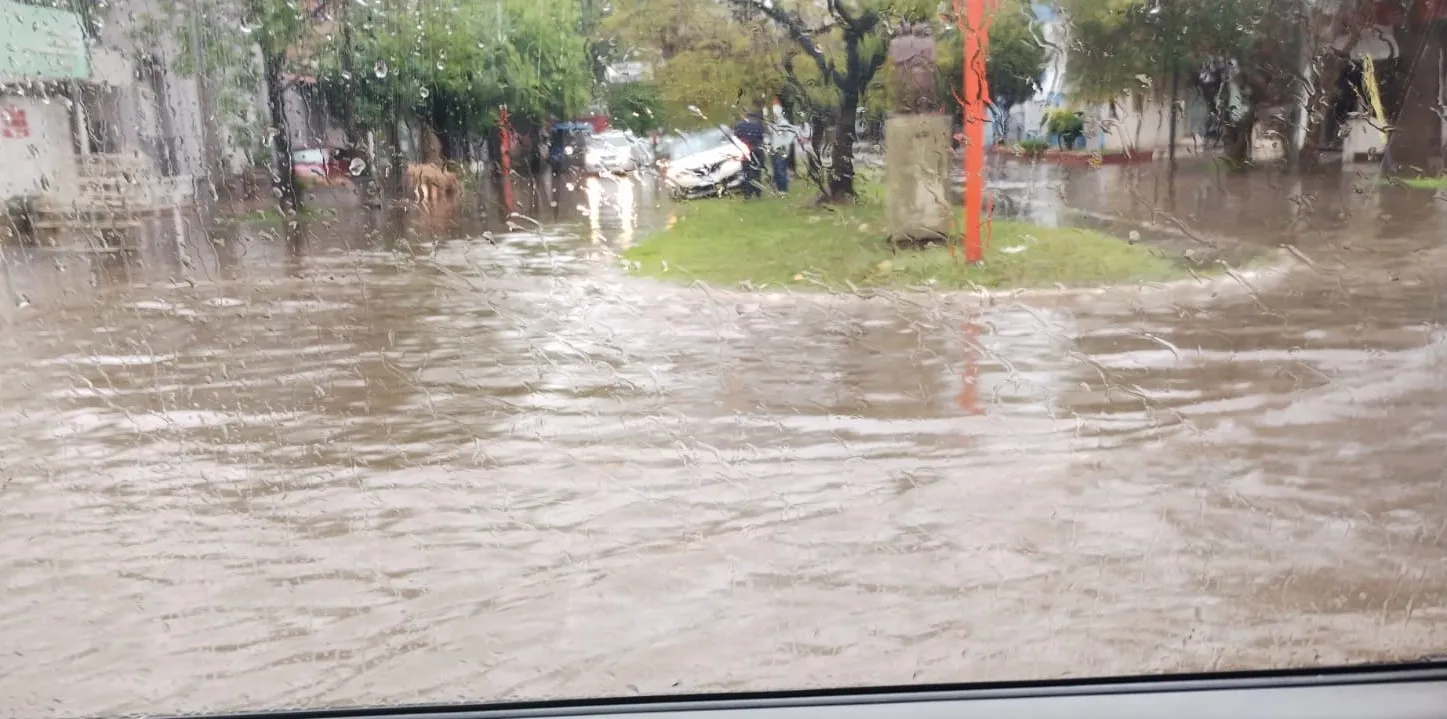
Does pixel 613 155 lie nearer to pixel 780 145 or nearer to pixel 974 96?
pixel 780 145

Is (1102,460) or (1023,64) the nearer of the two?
(1023,64)

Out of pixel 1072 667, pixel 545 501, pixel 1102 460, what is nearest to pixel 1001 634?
pixel 1072 667

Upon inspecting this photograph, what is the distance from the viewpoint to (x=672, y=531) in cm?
134

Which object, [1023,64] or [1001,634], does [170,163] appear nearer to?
[1023,64]

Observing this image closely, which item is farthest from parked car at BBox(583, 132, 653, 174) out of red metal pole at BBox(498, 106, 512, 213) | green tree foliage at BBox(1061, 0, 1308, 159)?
green tree foliage at BBox(1061, 0, 1308, 159)

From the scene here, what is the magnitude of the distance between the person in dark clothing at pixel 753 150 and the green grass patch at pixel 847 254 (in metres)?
0.02

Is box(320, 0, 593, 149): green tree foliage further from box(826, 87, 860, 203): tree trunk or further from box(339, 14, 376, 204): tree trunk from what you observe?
box(826, 87, 860, 203): tree trunk

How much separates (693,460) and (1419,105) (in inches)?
46.1

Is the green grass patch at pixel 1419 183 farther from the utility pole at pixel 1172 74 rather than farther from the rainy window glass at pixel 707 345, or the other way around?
the utility pole at pixel 1172 74

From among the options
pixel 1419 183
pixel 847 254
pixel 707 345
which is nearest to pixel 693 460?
pixel 707 345

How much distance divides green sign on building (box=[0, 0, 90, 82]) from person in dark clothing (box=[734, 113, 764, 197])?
0.89m

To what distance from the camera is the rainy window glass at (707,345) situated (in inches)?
48.4

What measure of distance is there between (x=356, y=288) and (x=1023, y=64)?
1023 mm

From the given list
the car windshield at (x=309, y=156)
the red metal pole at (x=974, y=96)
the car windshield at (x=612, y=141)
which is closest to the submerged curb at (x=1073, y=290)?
the red metal pole at (x=974, y=96)
